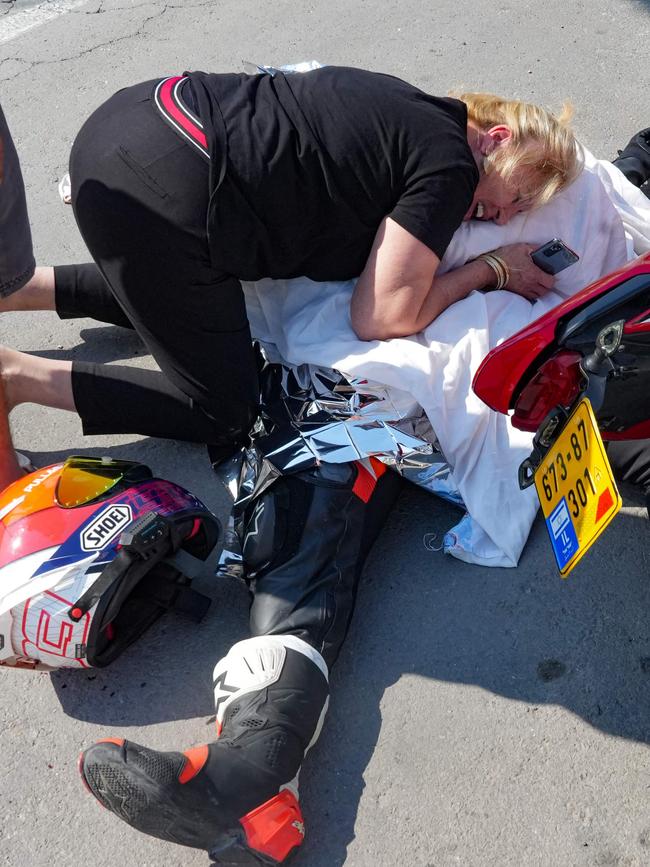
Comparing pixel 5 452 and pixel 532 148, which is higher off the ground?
pixel 532 148

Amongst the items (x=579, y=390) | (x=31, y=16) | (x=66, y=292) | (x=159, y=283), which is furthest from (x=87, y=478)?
(x=31, y=16)

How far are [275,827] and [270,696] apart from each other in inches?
10.5

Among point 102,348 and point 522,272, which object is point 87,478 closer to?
point 102,348

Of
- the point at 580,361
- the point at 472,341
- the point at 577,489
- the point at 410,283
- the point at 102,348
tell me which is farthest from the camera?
the point at 102,348

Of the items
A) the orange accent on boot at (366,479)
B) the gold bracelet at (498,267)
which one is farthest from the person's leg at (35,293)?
the gold bracelet at (498,267)

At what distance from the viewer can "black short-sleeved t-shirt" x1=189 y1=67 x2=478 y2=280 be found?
7.30 ft

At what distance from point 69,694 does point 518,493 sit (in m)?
1.30

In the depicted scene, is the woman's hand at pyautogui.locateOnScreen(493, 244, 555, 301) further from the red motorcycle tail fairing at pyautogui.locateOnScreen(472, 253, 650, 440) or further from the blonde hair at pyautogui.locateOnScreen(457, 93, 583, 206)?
the red motorcycle tail fairing at pyautogui.locateOnScreen(472, 253, 650, 440)

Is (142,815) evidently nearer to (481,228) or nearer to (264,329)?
(264,329)

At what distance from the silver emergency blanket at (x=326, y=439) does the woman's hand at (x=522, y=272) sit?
516mm

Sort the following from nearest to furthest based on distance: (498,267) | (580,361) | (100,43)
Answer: (580,361) < (498,267) < (100,43)

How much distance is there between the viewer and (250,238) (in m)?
2.30

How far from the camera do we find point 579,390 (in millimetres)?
2027

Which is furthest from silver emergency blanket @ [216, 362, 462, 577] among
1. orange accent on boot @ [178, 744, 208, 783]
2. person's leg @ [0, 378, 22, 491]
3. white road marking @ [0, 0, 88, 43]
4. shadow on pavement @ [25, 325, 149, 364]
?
white road marking @ [0, 0, 88, 43]
